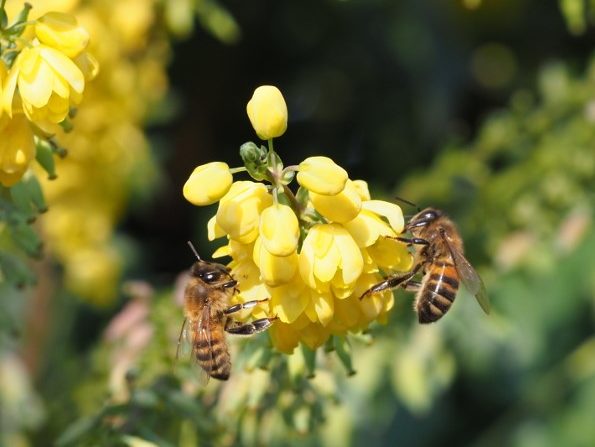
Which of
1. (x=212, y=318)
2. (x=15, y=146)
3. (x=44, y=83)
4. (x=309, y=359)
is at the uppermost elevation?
(x=44, y=83)

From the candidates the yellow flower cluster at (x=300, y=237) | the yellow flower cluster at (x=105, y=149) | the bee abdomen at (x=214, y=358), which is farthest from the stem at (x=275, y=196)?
the yellow flower cluster at (x=105, y=149)

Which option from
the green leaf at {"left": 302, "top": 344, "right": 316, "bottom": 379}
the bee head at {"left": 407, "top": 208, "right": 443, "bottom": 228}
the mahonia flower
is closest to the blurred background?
the green leaf at {"left": 302, "top": 344, "right": 316, "bottom": 379}

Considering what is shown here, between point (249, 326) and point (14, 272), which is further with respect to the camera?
point (14, 272)

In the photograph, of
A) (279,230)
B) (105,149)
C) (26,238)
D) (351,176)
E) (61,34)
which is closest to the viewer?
(279,230)

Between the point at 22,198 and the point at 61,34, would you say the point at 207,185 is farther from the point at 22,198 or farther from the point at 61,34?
the point at 22,198

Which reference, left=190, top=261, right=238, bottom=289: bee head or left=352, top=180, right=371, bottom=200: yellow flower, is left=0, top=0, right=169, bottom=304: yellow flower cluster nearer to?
left=190, top=261, right=238, bottom=289: bee head

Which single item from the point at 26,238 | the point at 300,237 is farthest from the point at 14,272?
the point at 300,237

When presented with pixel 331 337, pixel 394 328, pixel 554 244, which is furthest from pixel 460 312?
pixel 331 337

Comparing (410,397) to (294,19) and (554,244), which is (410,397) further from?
(294,19)
